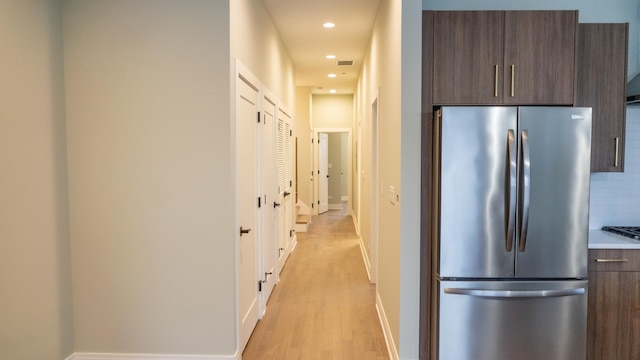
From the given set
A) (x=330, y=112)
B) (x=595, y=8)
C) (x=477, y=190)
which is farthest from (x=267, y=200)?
(x=330, y=112)

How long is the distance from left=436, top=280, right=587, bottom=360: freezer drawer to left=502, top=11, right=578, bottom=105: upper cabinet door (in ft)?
3.76

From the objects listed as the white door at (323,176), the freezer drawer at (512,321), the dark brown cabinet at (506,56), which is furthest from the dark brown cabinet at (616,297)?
the white door at (323,176)

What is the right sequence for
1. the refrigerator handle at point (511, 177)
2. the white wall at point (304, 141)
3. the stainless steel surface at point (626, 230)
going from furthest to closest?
the white wall at point (304, 141) < the stainless steel surface at point (626, 230) < the refrigerator handle at point (511, 177)

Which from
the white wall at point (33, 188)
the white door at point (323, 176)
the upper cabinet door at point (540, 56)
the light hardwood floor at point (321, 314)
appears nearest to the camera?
the white wall at point (33, 188)

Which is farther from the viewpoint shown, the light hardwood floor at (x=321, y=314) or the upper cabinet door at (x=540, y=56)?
the light hardwood floor at (x=321, y=314)

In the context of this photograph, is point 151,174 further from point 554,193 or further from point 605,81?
point 605,81

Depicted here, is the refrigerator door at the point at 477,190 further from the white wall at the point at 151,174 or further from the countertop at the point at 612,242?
the white wall at the point at 151,174

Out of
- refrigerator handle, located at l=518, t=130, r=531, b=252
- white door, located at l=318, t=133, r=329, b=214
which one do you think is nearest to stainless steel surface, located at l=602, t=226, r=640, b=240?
refrigerator handle, located at l=518, t=130, r=531, b=252

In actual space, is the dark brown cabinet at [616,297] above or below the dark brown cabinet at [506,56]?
below

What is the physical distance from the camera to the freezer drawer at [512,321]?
2.40 metres

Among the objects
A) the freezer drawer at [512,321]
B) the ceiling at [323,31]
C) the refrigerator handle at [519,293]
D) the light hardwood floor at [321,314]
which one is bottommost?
the light hardwood floor at [321,314]

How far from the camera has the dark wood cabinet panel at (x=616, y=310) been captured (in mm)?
2559

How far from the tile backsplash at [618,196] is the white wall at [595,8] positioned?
2.37 ft

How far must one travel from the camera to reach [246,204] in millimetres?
3215
